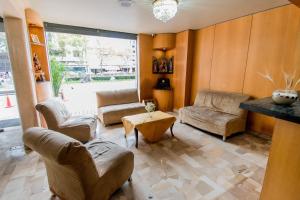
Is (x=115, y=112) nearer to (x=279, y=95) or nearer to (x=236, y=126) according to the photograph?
(x=236, y=126)

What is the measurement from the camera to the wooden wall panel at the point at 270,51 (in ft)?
8.43

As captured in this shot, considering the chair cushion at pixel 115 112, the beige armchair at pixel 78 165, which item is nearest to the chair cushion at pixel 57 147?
the beige armchair at pixel 78 165

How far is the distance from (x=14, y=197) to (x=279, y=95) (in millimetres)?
2714

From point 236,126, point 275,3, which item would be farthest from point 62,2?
point 236,126

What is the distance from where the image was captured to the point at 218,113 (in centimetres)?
337

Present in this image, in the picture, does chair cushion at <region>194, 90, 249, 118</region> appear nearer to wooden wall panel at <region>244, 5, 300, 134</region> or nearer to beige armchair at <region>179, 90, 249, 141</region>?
beige armchair at <region>179, 90, 249, 141</region>

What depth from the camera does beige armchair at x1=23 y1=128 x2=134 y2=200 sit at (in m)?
1.12

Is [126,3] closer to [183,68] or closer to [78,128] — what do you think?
[78,128]

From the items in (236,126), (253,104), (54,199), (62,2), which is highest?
(62,2)

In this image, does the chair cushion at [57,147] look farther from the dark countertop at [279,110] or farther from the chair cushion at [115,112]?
the chair cushion at [115,112]

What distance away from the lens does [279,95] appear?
117 centimetres

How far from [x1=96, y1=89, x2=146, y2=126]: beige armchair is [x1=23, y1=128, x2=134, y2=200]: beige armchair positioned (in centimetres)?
180

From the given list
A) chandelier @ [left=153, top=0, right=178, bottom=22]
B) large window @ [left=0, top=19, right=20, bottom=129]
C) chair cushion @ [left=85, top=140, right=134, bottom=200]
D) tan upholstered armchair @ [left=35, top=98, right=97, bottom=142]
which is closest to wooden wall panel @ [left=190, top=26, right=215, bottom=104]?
chandelier @ [left=153, top=0, right=178, bottom=22]

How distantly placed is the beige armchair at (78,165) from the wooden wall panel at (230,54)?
9.59ft
